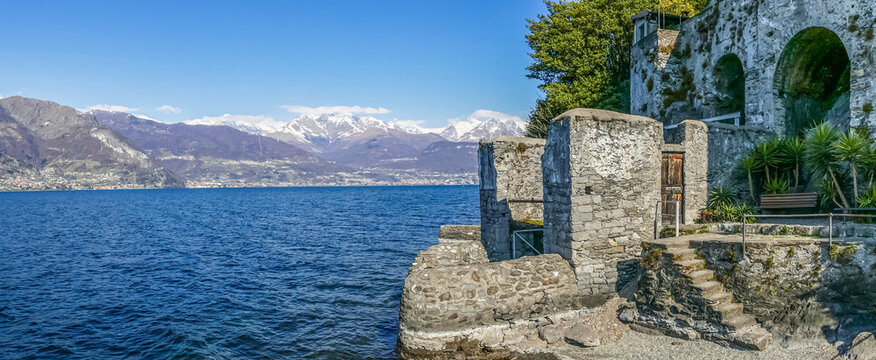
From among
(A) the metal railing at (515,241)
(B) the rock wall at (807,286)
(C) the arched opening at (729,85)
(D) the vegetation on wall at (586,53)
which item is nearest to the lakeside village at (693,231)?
(B) the rock wall at (807,286)

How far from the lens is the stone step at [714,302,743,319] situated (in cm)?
1075

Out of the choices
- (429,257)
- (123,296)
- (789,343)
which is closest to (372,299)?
(429,257)

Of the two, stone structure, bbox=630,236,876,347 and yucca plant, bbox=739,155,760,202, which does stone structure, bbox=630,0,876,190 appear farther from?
stone structure, bbox=630,236,876,347

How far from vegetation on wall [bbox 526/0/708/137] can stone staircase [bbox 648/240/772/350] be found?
17894mm

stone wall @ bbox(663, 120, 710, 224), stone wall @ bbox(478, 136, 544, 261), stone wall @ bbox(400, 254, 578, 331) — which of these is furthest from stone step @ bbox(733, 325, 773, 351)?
stone wall @ bbox(478, 136, 544, 261)

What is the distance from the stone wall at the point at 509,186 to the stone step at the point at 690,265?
258 inches

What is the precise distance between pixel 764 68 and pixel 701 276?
40.1ft

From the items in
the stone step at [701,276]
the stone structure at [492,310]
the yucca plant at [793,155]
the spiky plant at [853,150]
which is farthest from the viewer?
the yucca plant at [793,155]

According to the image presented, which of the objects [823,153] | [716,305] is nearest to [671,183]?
[823,153]

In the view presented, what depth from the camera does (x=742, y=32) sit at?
67.7 ft

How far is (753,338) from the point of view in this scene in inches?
408

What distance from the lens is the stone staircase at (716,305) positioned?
1048 cm

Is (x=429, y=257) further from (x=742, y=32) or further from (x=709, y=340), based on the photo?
(x=742, y=32)

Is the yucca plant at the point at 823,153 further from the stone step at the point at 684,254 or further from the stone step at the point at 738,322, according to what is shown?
the stone step at the point at 738,322
